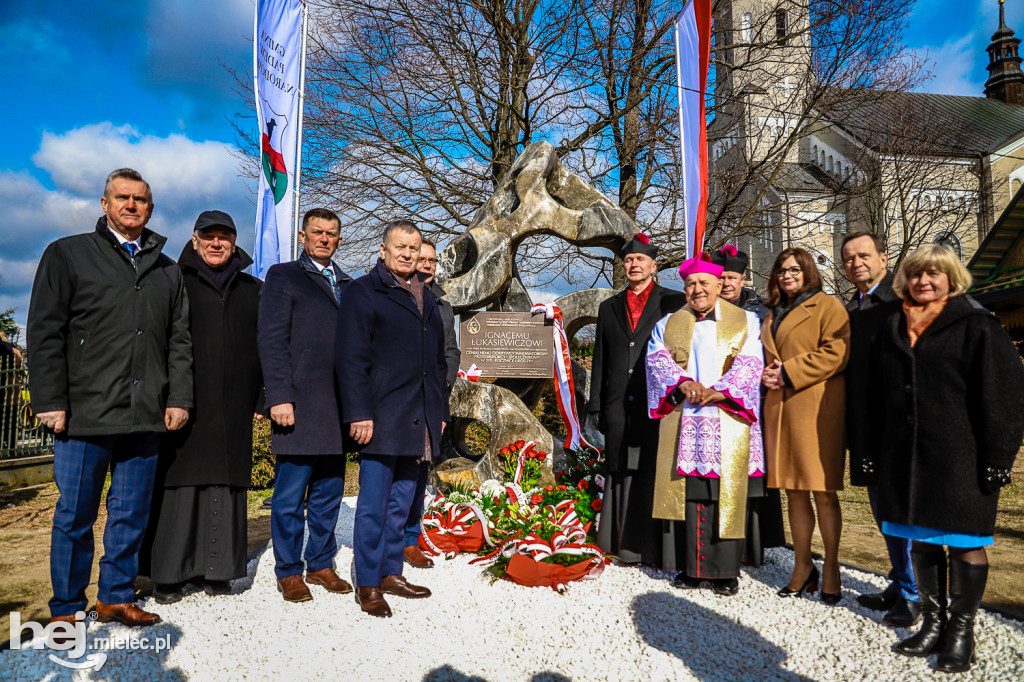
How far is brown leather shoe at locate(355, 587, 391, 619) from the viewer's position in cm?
340

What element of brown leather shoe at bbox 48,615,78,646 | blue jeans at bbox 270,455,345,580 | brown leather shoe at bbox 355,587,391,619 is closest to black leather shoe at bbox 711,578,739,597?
brown leather shoe at bbox 355,587,391,619

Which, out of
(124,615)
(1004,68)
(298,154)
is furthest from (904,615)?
(1004,68)

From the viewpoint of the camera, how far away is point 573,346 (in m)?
10.6

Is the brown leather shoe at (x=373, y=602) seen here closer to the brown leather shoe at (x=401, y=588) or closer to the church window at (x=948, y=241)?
the brown leather shoe at (x=401, y=588)

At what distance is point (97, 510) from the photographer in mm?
3152

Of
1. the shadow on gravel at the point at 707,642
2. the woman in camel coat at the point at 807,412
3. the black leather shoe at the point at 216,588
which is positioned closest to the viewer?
the shadow on gravel at the point at 707,642

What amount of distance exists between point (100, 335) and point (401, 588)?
2.00m

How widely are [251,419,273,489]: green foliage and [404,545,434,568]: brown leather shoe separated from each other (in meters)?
4.23

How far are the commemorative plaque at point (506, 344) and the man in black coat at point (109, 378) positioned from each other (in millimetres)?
3028

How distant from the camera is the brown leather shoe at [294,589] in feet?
11.9

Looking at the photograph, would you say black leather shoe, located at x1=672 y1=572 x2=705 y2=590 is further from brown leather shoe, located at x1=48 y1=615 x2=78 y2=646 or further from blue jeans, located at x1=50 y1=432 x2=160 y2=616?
brown leather shoe, located at x1=48 y1=615 x2=78 y2=646

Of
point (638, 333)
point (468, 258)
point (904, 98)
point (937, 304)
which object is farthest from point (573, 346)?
point (904, 98)

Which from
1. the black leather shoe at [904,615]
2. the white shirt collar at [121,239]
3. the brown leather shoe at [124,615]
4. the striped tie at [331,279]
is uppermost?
the white shirt collar at [121,239]

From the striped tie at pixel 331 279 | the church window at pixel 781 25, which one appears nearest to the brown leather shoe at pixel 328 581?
the striped tie at pixel 331 279
